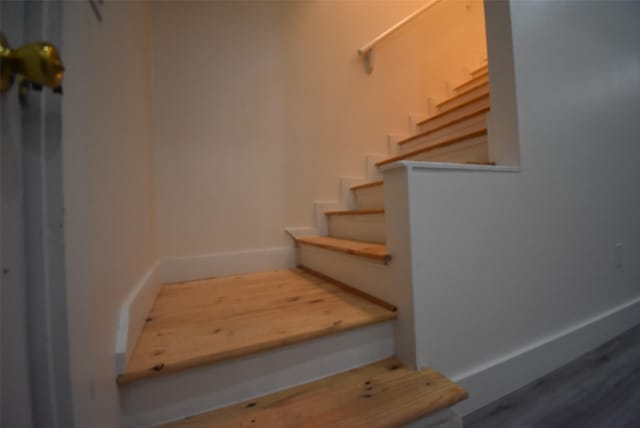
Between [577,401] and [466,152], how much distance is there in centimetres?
111

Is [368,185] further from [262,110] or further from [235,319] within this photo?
[235,319]

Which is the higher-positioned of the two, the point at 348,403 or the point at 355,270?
the point at 355,270

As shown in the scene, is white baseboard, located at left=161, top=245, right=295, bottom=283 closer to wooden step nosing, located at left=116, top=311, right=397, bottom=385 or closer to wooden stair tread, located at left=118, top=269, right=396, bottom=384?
wooden stair tread, located at left=118, top=269, right=396, bottom=384

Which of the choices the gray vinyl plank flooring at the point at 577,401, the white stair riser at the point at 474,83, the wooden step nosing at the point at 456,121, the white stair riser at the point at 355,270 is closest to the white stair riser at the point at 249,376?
the white stair riser at the point at 355,270

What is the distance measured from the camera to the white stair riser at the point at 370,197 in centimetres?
162

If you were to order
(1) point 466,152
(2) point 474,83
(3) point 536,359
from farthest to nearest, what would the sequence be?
(2) point 474,83 < (1) point 466,152 < (3) point 536,359

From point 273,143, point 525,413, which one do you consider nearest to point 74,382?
point 525,413

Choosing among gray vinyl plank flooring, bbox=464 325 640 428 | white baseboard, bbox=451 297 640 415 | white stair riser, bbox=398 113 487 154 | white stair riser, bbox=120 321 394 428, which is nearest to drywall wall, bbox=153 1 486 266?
white stair riser, bbox=398 113 487 154

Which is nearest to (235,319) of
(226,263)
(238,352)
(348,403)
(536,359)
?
(238,352)

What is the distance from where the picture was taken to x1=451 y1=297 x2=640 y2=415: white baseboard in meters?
0.90

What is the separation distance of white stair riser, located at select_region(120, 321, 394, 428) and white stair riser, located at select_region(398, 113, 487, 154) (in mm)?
1292

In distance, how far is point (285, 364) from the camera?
2.44 feet

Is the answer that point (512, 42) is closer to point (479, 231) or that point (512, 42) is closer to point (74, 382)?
point (479, 231)

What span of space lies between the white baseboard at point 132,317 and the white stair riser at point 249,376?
84 millimetres
